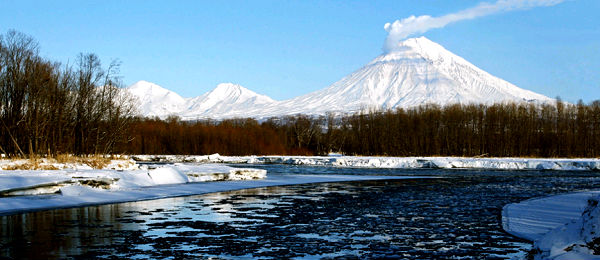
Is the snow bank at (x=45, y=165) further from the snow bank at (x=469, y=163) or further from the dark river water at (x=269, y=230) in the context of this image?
the snow bank at (x=469, y=163)

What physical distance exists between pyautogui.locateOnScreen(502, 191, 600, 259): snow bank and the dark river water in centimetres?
54

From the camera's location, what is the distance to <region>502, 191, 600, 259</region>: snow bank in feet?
23.3

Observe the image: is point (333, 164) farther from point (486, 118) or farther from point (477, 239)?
point (477, 239)

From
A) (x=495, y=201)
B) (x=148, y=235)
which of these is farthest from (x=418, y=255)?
(x=495, y=201)

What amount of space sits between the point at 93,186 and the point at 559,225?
1681cm

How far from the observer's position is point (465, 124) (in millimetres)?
89375

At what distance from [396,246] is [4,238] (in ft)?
25.6

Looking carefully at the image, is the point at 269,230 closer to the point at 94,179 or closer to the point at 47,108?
the point at 94,179

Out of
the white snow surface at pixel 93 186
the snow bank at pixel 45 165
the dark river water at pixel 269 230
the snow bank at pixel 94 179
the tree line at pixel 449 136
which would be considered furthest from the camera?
the tree line at pixel 449 136

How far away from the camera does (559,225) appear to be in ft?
41.5

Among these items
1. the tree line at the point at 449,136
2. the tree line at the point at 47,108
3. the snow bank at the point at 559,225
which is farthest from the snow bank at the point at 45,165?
the tree line at the point at 449,136

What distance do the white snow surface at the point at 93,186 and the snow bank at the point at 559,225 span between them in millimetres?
12699

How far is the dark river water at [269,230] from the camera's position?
971 centimetres

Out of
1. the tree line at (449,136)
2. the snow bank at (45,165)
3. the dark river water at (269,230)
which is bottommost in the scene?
the dark river water at (269,230)
